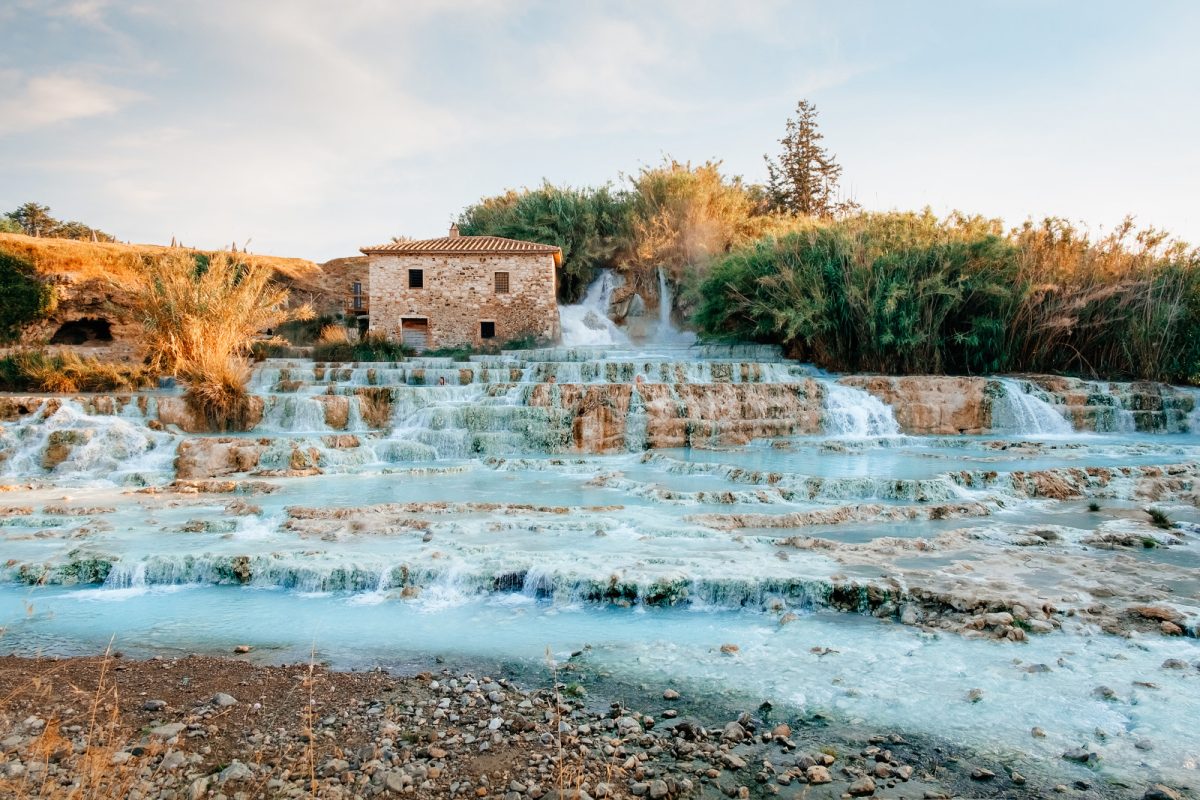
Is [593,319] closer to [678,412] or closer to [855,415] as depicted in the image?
[678,412]

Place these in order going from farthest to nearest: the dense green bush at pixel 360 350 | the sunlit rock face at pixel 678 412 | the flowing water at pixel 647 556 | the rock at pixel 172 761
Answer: the dense green bush at pixel 360 350
the sunlit rock face at pixel 678 412
the flowing water at pixel 647 556
the rock at pixel 172 761

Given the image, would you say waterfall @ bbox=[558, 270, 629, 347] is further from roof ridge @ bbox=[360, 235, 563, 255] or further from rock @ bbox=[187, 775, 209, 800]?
rock @ bbox=[187, 775, 209, 800]

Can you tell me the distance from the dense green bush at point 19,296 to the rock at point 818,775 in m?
23.3

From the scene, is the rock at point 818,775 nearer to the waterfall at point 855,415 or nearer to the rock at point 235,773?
the rock at point 235,773

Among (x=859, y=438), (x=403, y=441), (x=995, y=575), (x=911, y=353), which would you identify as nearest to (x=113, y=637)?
(x=995, y=575)

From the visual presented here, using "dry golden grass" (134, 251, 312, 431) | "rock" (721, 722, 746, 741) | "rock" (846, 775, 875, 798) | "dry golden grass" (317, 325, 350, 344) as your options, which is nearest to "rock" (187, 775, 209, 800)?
"rock" (721, 722, 746, 741)

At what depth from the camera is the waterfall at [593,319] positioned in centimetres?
2442

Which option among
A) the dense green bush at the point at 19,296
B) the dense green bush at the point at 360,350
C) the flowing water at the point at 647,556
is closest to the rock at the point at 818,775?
the flowing water at the point at 647,556

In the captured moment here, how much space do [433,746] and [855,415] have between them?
37.2ft

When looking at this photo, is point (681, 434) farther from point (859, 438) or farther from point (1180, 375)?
point (1180, 375)

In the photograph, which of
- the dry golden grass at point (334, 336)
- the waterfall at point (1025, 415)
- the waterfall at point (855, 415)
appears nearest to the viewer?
the waterfall at point (855, 415)

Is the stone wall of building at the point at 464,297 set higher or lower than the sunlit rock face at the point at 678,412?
higher

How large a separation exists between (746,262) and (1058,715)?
1631cm

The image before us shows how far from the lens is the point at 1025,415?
12.9 m
